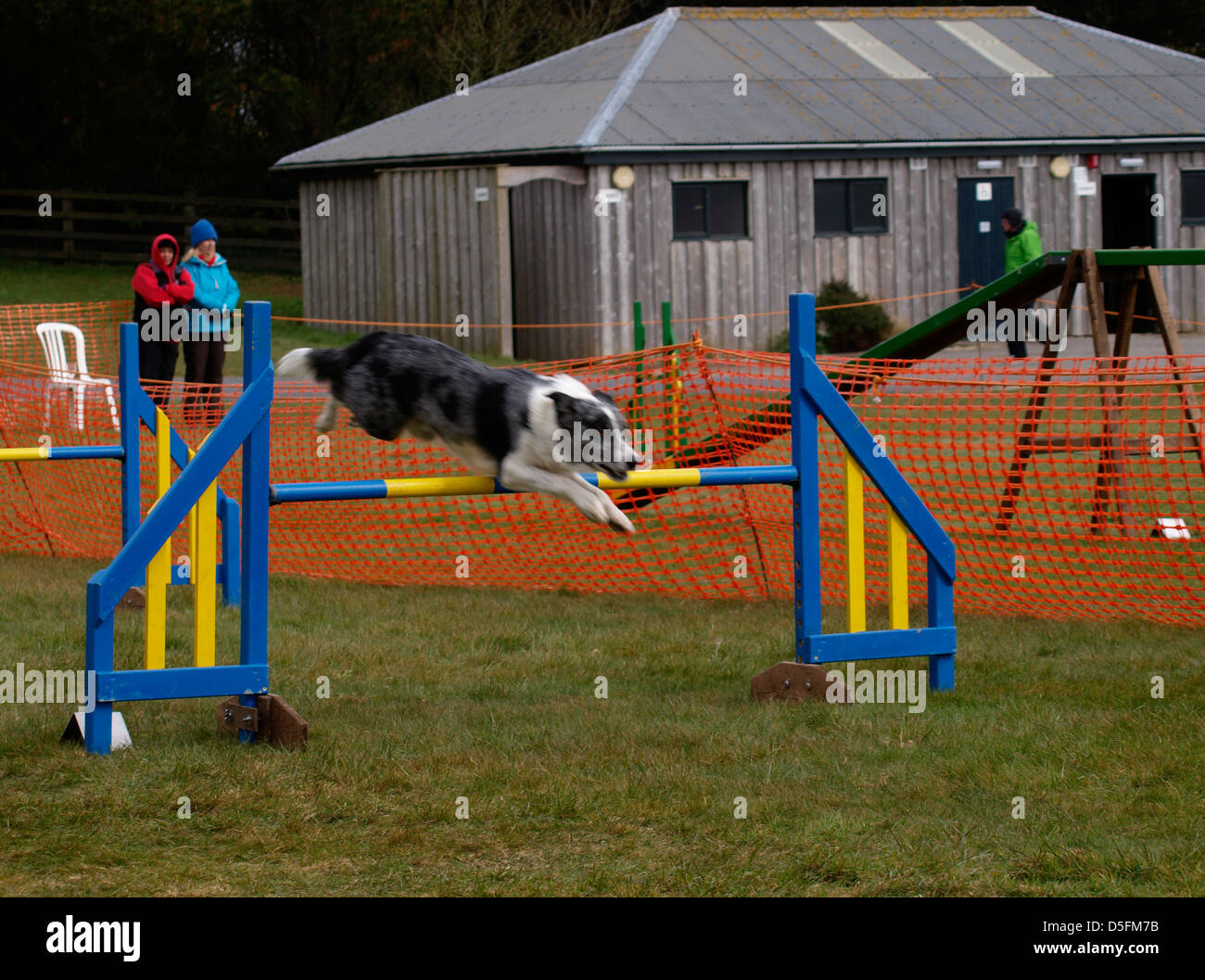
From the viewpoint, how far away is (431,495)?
5.98m

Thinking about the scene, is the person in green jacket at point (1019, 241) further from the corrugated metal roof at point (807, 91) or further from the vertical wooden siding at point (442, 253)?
the vertical wooden siding at point (442, 253)

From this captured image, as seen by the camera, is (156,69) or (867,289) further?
(156,69)

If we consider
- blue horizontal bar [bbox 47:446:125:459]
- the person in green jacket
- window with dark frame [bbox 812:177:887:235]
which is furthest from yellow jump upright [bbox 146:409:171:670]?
window with dark frame [bbox 812:177:887:235]

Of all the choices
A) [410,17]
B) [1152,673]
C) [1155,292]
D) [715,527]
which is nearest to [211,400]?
[715,527]

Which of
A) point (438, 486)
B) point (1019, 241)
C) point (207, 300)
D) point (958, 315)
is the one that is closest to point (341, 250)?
point (207, 300)

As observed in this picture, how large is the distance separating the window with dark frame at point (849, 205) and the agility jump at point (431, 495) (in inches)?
711

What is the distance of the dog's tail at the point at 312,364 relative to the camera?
6.21 metres

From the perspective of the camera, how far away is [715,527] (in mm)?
10086

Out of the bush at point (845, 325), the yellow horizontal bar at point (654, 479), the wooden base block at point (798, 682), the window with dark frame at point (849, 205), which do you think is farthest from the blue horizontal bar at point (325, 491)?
the window with dark frame at point (849, 205)

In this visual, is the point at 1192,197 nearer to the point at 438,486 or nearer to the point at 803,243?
the point at 803,243

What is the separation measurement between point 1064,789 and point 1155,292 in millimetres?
5898

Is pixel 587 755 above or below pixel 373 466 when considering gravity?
below

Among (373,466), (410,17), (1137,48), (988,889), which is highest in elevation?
(410,17)
